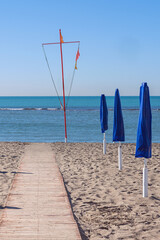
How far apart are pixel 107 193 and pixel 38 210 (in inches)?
81.9

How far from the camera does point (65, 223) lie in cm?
546

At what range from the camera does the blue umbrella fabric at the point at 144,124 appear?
269 inches

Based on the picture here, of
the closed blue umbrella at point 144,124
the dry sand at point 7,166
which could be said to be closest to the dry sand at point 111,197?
the closed blue umbrella at point 144,124

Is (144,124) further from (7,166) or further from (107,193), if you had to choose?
(7,166)

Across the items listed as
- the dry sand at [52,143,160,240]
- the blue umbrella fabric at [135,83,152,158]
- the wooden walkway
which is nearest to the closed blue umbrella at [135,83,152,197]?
the blue umbrella fabric at [135,83,152,158]

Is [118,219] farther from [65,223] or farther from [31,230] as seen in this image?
[31,230]

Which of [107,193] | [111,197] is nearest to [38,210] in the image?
[111,197]

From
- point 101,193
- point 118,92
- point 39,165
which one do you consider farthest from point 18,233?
point 118,92

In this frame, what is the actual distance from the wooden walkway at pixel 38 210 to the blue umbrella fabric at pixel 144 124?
1944mm

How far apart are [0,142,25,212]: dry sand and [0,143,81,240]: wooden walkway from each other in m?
0.19

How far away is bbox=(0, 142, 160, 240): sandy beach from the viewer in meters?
5.61

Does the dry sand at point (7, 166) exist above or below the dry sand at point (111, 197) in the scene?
above

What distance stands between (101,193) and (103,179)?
142cm

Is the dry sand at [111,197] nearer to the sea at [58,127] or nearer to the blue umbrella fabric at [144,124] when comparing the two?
the blue umbrella fabric at [144,124]
